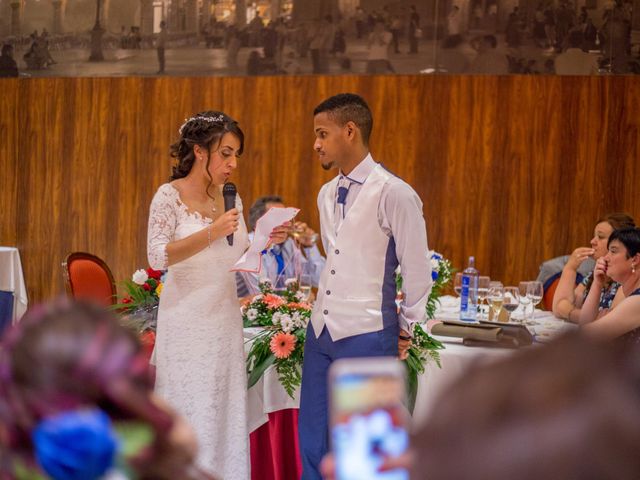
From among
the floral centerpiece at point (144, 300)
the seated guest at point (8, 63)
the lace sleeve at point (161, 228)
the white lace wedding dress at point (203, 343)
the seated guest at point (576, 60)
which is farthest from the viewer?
the seated guest at point (8, 63)

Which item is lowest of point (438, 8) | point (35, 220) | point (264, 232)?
point (35, 220)

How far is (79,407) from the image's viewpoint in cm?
106

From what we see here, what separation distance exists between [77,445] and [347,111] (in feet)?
9.46

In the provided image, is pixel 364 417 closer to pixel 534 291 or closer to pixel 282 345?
pixel 282 345

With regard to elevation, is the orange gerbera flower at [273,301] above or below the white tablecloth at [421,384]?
above

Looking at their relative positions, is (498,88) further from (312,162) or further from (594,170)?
(312,162)

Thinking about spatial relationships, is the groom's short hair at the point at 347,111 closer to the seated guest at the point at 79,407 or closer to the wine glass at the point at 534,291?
the wine glass at the point at 534,291

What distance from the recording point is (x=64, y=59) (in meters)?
8.84

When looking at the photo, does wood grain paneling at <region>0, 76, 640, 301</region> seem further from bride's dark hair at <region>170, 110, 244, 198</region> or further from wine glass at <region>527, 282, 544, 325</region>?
bride's dark hair at <region>170, 110, 244, 198</region>

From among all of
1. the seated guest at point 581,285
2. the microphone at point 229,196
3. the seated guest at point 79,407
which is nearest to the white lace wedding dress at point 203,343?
the microphone at point 229,196

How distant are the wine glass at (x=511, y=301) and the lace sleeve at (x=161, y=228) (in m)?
1.90

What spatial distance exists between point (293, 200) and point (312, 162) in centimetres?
41

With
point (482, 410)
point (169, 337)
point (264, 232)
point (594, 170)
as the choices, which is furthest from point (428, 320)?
point (594, 170)

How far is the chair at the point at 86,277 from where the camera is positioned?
19.6 ft
